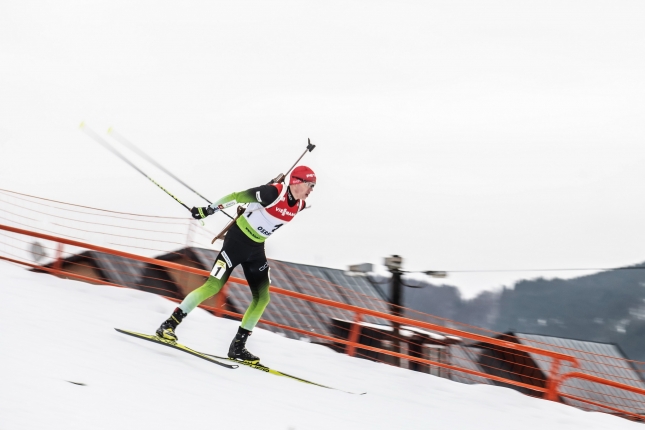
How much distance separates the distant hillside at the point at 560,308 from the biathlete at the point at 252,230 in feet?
273

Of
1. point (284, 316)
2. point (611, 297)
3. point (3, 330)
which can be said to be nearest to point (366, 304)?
point (284, 316)

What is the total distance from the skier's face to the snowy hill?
1765 mm

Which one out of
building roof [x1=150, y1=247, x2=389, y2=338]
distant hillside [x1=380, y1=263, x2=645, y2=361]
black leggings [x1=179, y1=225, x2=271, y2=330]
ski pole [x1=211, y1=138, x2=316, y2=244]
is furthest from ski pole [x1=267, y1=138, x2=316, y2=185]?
distant hillside [x1=380, y1=263, x2=645, y2=361]

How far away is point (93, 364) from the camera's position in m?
5.18

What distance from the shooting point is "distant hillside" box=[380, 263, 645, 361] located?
95625mm

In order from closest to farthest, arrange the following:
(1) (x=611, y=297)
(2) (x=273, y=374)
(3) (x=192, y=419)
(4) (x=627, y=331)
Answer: (3) (x=192, y=419) → (2) (x=273, y=374) → (4) (x=627, y=331) → (1) (x=611, y=297)

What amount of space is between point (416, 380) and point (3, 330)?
4.37 metres

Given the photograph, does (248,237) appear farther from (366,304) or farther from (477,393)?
(366,304)

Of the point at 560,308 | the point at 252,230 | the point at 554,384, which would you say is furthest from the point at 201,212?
the point at 560,308

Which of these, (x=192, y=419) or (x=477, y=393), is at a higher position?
(x=477, y=393)

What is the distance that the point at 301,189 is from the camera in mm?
6066

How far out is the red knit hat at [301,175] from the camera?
604 centimetres

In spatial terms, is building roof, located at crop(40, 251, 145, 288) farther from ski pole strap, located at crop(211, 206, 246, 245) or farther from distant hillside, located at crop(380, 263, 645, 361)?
distant hillside, located at crop(380, 263, 645, 361)

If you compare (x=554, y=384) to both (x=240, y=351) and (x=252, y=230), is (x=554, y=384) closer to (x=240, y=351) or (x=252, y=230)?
(x=240, y=351)
